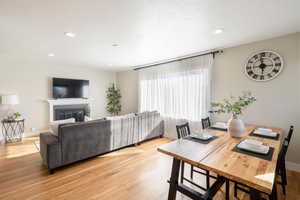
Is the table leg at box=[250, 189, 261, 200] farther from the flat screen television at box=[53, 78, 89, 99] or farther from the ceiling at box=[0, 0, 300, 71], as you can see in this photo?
the flat screen television at box=[53, 78, 89, 99]

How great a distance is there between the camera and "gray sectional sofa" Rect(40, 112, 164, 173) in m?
2.46

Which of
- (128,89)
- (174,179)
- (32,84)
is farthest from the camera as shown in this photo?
(128,89)

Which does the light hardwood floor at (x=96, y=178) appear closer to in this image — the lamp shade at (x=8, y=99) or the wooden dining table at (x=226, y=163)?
the wooden dining table at (x=226, y=163)

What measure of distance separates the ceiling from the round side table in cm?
229

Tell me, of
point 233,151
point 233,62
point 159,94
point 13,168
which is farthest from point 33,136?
point 233,62

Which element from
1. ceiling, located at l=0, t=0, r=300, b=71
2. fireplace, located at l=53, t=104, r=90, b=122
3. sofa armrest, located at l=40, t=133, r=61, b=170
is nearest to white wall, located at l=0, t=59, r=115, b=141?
fireplace, located at l=53, t=104, r=90, b=122

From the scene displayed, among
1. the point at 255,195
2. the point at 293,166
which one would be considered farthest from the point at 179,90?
the point at 255,195

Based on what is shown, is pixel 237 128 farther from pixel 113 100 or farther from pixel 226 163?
pixel 113 100

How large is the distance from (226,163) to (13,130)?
5.76 meters

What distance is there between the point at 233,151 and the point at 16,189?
3.05m

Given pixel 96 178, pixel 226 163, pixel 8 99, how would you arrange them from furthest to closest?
1. pixel 8 99
2. pixel 96 178
3. pixel 226 163

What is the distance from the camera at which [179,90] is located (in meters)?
4.17

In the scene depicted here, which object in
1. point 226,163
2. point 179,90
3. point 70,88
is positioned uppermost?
point 70,88

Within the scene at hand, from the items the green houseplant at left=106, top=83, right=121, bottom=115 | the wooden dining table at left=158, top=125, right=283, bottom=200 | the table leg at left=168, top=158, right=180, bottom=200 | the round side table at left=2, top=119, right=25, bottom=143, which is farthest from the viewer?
the green houseplant at left=106, top=83, right=121, bottom=115
